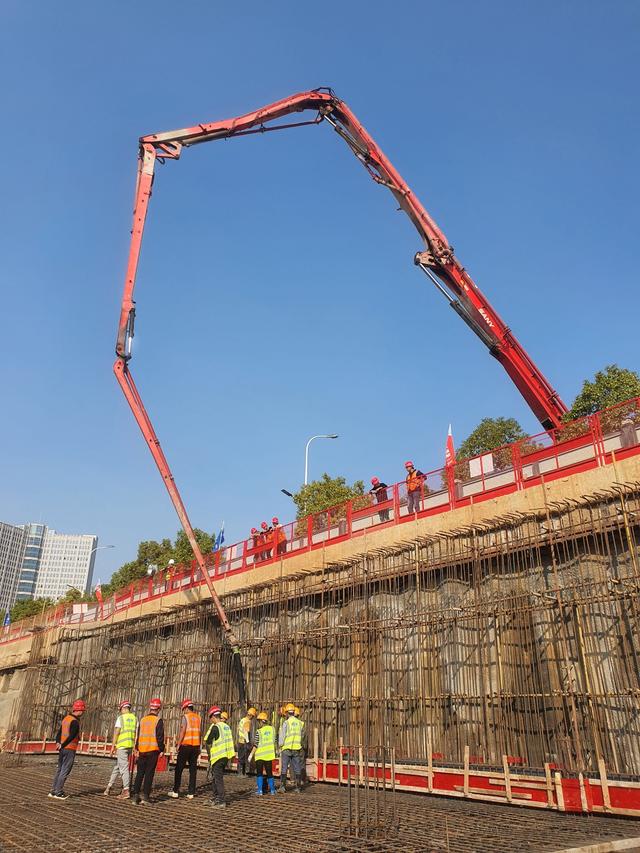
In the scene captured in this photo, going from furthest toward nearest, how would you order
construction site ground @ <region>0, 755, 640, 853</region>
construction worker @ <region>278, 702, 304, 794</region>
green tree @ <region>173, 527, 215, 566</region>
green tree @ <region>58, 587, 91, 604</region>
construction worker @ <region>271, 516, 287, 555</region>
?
1. green tree @ <region>173, 527, 215, 566</region>
2. green tree @ <region>58, 587, 91, 604</region>
3. construction worker @ <region>271, 516, 287, 555</region>
4. construction worker @ <region>278, 702, 304, 794</region>
5. construction site ground @ <region>0, 755, 640, 853</region>

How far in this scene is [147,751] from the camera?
34.2 feet

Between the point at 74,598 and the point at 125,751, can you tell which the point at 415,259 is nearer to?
the point at 125,751

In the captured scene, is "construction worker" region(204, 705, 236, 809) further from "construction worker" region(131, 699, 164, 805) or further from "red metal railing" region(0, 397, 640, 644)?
"red metal railing" region(0, 397, 640, 644)

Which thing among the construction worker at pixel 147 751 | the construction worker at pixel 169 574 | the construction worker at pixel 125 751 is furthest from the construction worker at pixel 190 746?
the construction worker at pixel 169 574

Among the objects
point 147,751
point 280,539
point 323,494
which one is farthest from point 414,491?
point 323,494

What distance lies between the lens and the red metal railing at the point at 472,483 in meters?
12.5

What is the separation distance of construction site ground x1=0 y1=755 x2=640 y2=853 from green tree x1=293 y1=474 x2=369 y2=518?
27.2m

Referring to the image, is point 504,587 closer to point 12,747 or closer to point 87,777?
point 87,777

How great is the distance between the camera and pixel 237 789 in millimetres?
12438

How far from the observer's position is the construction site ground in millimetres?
6648

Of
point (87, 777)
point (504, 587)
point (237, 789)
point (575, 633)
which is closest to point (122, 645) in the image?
point (87, 777)

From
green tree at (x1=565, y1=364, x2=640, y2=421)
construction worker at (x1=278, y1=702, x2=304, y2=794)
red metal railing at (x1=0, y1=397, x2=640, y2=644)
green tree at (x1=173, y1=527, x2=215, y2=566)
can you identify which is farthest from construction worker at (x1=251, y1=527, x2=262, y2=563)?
green tree at (x1=173, y1=527, x2=215, y2=566)

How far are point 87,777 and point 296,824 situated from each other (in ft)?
29.7

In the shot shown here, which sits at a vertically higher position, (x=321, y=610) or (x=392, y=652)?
(x=321, y=610)
